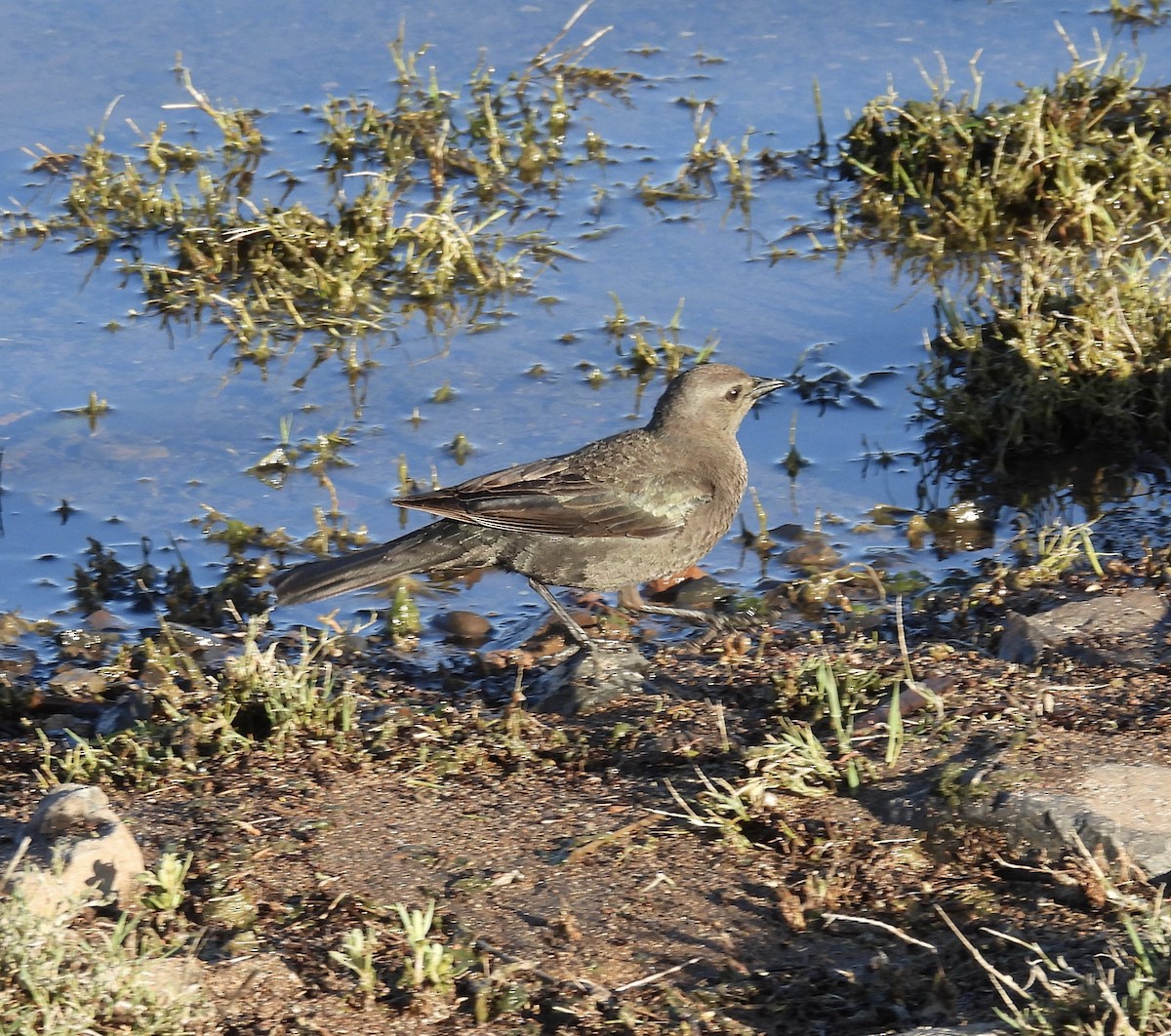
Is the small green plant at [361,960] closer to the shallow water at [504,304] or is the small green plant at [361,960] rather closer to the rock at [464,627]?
the rock at [464,627]

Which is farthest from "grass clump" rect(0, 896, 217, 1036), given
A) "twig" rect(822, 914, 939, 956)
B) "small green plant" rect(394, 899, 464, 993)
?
"twig" rect(822, 914, 939, 956)

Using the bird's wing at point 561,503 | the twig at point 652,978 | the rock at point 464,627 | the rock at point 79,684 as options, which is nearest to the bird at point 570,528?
the bird's wing at point 561,503

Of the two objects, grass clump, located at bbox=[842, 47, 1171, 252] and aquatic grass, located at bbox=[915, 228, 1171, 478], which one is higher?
grass clump, located at bbox=[842, 47, 1171, 252]

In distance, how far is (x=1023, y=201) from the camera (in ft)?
30.3

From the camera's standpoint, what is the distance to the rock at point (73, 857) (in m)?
4.16

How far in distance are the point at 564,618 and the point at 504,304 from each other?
122 inches

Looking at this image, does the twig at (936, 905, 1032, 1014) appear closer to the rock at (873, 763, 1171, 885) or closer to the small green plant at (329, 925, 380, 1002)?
the rock at (873, 763, 1171, 885)

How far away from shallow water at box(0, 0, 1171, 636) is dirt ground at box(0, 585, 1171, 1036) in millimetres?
1667

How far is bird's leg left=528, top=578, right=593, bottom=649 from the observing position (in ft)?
20.3

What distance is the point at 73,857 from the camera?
14.2 ft

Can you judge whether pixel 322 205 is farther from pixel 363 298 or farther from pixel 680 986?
pixel 680 986

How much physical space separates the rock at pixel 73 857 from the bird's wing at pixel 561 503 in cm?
198

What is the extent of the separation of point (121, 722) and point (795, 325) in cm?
427

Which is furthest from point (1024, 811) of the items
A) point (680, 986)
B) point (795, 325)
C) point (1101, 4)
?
point (1101, 4)
